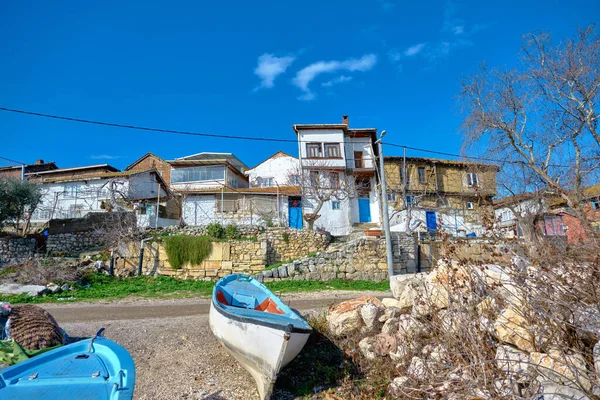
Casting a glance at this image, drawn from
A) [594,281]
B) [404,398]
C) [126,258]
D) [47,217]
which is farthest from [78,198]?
[594,281]

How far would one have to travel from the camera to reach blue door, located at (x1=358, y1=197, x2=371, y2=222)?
2891cm

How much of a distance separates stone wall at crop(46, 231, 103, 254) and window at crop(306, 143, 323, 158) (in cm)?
1656

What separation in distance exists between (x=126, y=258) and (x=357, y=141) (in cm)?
2099

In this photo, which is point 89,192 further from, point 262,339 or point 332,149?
point 262,339

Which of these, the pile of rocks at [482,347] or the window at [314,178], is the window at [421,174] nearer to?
the window at [314,178]

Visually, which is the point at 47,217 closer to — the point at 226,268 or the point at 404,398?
the point at 226,268

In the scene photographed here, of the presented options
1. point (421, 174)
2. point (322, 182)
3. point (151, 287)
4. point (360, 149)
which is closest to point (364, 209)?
point (322, 182)

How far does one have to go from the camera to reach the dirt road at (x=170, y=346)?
5539mm

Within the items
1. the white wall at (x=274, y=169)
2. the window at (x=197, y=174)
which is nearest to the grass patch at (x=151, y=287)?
the window at (x=197, y=174)

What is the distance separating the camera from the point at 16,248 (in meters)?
19.0

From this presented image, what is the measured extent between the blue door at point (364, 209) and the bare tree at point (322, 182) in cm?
108

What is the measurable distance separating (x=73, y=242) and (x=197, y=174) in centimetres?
1166

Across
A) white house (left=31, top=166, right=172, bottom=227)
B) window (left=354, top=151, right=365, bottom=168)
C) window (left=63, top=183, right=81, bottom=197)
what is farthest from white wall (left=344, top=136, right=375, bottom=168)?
window (left=63, top=183, right=81, bottom=197)

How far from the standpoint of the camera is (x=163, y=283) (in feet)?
52.2
